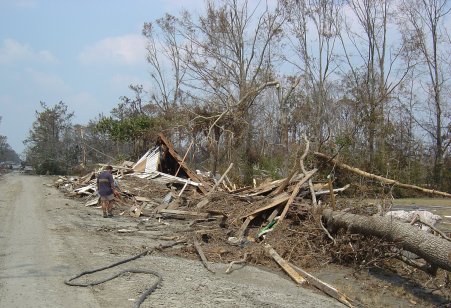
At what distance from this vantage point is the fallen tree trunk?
22.2 feet

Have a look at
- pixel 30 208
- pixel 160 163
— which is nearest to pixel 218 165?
pixel 160 163

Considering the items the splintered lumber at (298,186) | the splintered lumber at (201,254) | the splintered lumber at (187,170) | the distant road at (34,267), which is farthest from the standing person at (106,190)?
the splintered lumber at (298,186)

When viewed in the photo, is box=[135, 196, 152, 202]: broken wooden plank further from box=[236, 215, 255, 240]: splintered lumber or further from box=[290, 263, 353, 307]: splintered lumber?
box=[290, 263, 353, 307]: splintered lumber

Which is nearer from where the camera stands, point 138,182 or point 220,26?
point 138,182

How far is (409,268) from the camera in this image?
8.32 m

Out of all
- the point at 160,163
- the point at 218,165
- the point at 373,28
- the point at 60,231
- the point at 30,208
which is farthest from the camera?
the point at 373,28

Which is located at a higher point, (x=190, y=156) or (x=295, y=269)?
(x=190, y=156)

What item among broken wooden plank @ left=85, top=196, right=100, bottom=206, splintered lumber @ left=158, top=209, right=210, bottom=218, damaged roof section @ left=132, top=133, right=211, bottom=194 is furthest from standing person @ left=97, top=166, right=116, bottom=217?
damaged roof section @ left=132, top=133, right=211, bottom=194

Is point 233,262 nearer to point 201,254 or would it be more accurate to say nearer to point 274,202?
point 201,254

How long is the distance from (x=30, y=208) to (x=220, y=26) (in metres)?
21.0

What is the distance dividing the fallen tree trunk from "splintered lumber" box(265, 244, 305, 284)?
1.35 metres

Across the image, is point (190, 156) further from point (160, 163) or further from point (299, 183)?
point (299, 183)

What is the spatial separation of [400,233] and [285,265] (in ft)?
6.84

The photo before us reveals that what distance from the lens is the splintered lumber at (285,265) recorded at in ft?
25.3
